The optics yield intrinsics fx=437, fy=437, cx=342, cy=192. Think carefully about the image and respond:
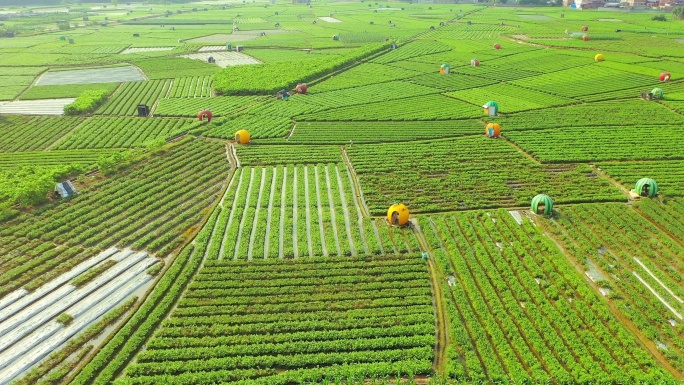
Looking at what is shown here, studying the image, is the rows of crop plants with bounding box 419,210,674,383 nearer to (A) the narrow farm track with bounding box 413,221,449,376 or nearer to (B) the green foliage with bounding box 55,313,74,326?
(A) the narrow farm track with bounding box 413,221,449,376

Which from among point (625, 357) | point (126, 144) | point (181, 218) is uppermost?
point (126, 144)

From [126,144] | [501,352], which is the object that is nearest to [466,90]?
[126,144]

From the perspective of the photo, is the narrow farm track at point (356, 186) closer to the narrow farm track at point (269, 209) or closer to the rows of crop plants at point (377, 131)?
the rows of crop plants at point (377, 131)

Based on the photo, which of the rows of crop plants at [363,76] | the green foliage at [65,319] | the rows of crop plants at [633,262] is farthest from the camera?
the rows of crop plants at [363,76]

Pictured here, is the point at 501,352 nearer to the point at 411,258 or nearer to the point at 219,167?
the point at 411,258

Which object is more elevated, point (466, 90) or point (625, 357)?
point (466, 90)

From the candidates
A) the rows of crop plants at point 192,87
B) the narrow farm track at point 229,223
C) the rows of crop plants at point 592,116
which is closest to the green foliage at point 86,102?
the rows of crop plants at point 192,87

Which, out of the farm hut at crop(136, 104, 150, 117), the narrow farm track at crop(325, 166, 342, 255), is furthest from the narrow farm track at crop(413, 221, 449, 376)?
the farm hut at crop(136, 104, 150, 117)
